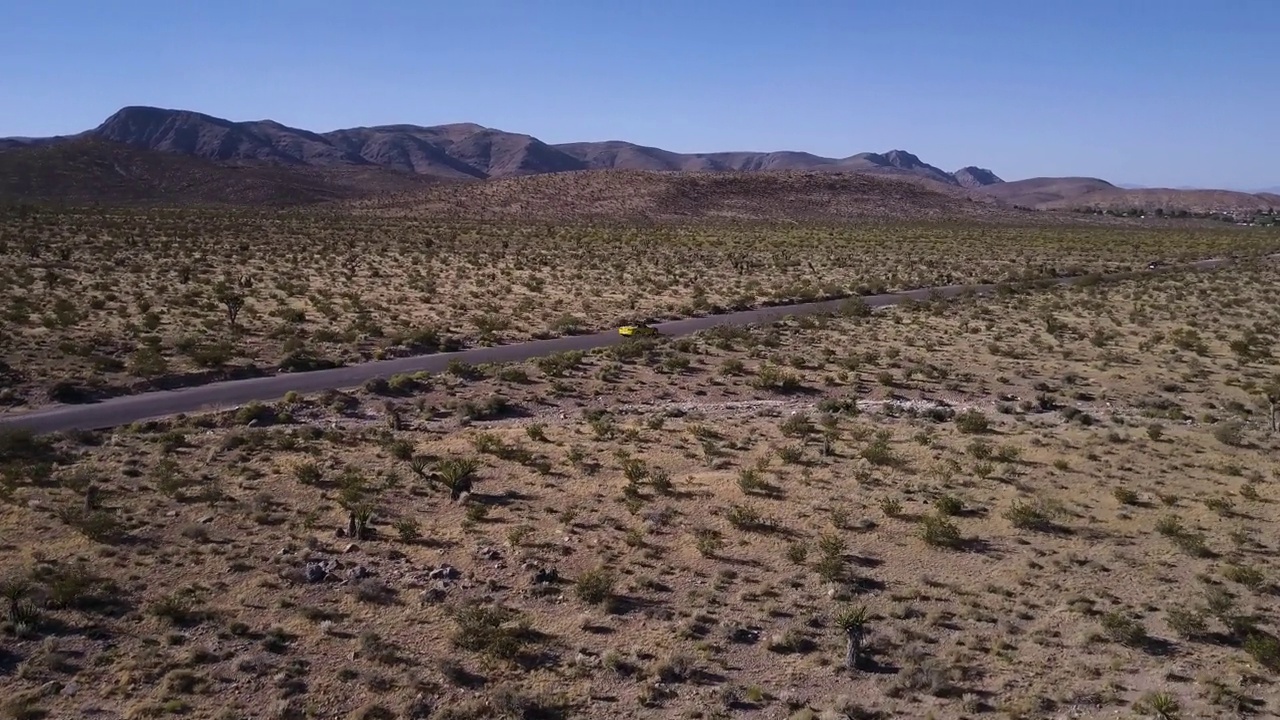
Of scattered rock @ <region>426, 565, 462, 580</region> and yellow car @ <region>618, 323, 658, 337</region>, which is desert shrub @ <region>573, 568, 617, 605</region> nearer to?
scattered rock @ <region>426, 565, 462, 580</region>

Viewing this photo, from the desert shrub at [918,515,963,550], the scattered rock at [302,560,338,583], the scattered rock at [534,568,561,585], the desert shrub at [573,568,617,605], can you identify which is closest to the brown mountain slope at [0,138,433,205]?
the scattered rock at [302,560,338,583]

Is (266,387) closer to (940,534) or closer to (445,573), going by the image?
(445,573)

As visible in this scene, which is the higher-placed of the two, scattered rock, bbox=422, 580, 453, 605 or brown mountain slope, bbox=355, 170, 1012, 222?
brown mountain slope, bbox=355, 170, 1012, 222

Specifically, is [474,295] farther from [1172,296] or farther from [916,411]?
[1172,296]

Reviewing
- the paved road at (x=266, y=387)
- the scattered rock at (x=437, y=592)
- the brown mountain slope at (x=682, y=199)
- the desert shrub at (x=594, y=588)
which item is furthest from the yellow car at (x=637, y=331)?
the brown mountain slope at (x=682, y=199)

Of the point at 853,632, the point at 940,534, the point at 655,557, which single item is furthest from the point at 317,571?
the point at 940,534

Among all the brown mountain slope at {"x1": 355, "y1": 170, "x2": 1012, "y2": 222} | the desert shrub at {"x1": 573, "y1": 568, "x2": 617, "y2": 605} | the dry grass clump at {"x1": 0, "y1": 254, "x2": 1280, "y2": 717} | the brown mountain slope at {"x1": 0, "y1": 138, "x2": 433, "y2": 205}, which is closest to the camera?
the dry grass clump at {"x1": 0, "y1": 254, "x2": 1280, "y2": 717}

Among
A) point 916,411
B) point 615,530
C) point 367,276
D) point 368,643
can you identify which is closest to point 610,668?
point 368,643
